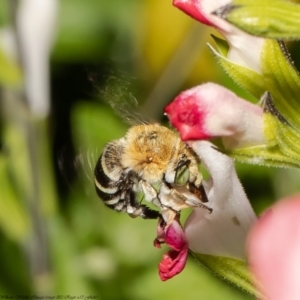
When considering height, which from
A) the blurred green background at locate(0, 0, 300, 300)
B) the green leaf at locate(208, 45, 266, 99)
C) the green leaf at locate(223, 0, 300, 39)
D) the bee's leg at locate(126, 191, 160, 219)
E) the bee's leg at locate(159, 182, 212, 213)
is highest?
the green leaf at locate(223, 0, 300, 39)

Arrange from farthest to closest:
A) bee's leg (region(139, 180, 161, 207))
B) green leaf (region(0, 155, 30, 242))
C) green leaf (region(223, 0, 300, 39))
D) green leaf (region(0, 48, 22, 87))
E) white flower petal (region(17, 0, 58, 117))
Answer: white flower petal (region(17, 0, 58, 117)) < green leaf (region(0, 155, 30, 242)) < green leaf (region(0, 48, 22, 87)) < bee's leg (region(139, 180, 161, 207)) < green leaf (region(223, 0, 300, 39))

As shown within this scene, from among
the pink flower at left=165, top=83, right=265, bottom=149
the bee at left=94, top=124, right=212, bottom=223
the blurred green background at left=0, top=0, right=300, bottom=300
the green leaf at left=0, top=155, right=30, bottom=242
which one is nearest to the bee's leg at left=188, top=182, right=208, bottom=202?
the bee at left=94, top=124, right=212, bottom=223

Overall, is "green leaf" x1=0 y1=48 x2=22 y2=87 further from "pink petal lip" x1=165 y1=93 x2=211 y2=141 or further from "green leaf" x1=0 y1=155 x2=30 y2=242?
"pink petal lip" x1=165 y1=93 x2=211 y2=141

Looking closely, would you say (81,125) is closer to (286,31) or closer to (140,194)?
(140,194)

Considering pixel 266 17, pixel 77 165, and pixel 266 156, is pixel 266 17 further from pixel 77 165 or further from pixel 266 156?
pixel 77 165

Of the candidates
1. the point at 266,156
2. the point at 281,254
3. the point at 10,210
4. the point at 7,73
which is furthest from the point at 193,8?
the point at 10,210

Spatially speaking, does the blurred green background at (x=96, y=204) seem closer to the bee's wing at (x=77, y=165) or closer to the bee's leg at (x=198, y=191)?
the bee's wing at (x=77, y=165)

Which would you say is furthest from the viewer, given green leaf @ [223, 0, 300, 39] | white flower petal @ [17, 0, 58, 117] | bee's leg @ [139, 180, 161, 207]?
white flower petal @ [17, 0, 58, 117]

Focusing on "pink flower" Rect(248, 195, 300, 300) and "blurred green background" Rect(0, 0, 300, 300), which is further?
"blurred green background" Rect(0, 0, 300, 300)
